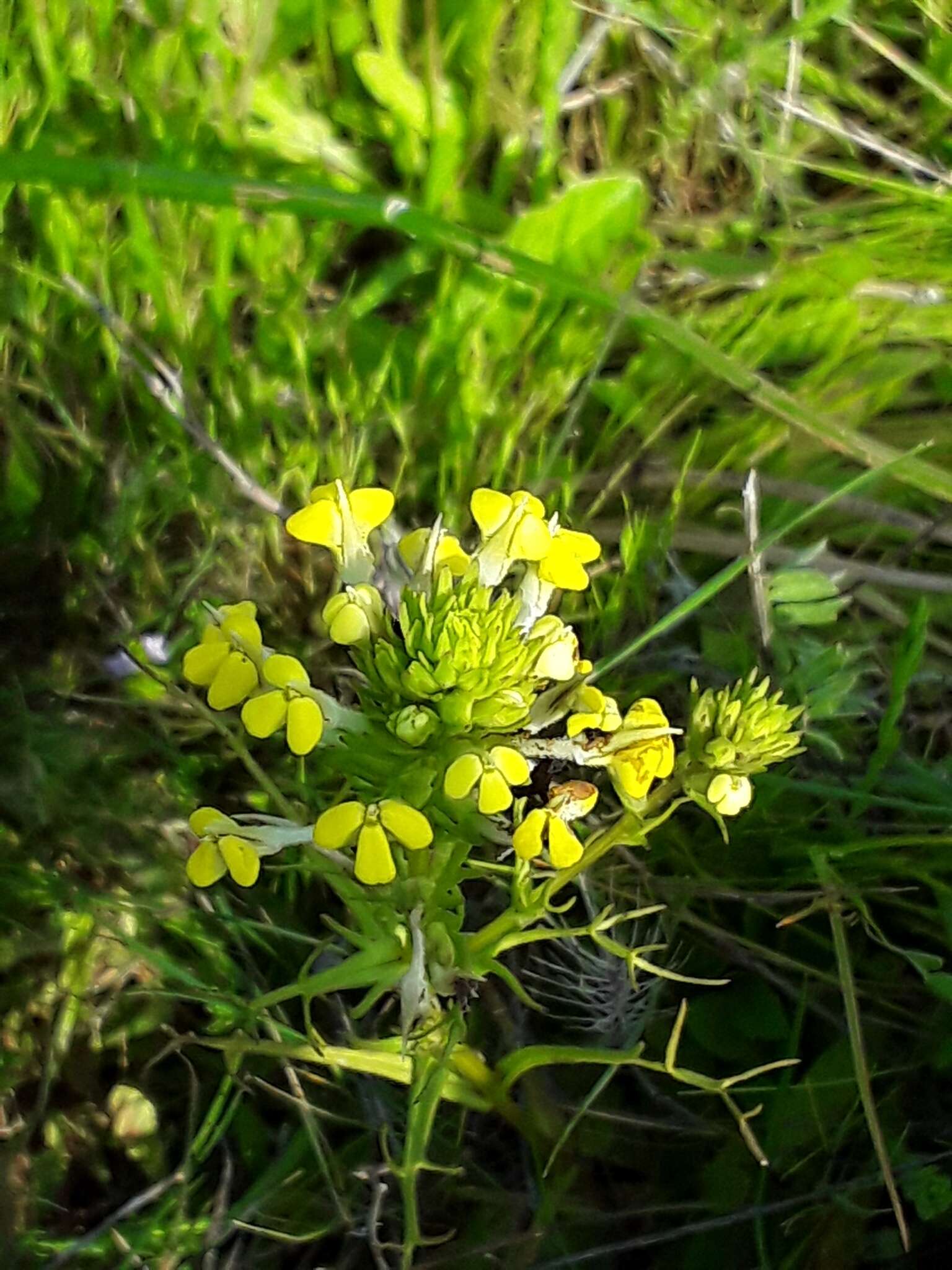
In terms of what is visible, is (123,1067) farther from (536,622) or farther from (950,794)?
(950,794)

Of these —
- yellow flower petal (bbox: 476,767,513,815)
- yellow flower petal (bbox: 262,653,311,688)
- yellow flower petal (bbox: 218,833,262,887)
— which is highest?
yellow flower petal (bbox: 262,653,311,688)

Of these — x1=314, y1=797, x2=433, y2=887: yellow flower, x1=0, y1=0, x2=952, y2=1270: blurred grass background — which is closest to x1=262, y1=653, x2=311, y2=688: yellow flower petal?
x1=314, y1=797, x2=433, y2=887: yellow flower

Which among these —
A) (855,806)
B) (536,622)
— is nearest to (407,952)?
(536,622)

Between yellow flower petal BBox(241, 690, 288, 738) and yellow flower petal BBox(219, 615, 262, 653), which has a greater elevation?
yellow flower petal BBox(219, 615, 262, 653)

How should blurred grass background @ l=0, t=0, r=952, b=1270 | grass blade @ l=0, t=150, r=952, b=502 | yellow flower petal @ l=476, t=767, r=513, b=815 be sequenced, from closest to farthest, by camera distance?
yellow flower petal @ l=476, t=767, r=513, b=815
grass blade @ l=0, t=150, r=952, b=502
blurred grass background @ l=0, t=0, r=952, b=1270

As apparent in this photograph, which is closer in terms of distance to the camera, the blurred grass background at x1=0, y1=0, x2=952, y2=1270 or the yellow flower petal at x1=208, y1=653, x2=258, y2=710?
the yellow flower petal at x1=208, y1=653, x2=258, y2=710

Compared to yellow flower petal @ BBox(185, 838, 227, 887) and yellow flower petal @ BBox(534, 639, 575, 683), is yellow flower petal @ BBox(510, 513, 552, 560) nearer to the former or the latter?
yellow flower petal @ BBox(534, 639, 575, 683)
